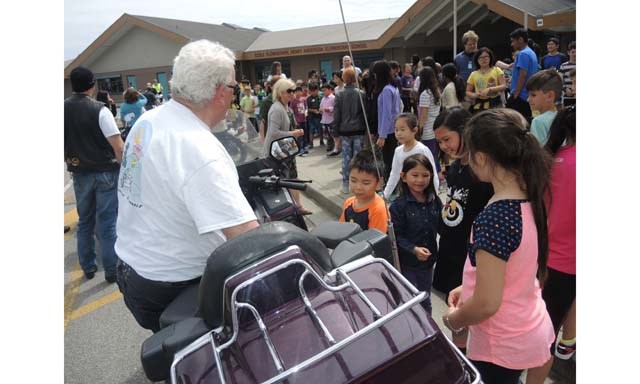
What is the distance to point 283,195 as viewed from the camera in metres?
2.76

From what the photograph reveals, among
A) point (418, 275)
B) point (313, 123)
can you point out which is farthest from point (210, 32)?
point (418, 275)

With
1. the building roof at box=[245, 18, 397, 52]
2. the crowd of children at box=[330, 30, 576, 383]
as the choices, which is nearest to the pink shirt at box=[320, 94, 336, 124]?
the crowd of children at box=[330, 30, 576, 383]

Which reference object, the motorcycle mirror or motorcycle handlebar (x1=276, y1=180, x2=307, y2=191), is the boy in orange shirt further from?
the motorcycle mirror

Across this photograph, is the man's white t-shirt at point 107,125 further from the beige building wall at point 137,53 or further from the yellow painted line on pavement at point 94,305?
the beige building wall at point 137,53

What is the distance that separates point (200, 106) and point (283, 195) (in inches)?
45.6

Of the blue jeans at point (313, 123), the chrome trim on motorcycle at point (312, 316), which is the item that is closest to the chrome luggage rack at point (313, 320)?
the chrome trim on motorcycle at point (312, 316)

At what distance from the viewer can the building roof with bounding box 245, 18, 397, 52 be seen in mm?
19312

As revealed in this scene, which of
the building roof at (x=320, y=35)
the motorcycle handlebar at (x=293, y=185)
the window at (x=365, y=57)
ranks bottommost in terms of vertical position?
the motorcycle handlebar at (x=293, y=185)

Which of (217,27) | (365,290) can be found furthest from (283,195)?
(217,27)

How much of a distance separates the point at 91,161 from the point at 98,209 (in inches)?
17.9

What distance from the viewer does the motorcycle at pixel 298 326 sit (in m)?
1.03

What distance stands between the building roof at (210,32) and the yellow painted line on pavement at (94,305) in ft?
69.4

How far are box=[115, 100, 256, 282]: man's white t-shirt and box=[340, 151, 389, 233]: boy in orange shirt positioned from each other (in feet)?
3.81

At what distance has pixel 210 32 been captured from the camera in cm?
2611
